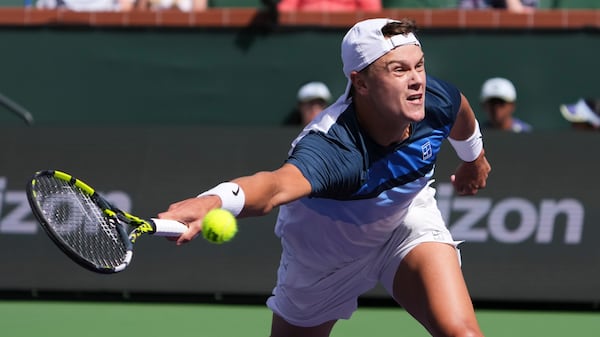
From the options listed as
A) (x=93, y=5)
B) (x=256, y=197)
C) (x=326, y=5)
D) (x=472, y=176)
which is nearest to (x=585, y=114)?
(x=326, y=5)

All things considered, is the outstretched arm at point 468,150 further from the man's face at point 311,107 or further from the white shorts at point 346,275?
the man's face at point 311,107

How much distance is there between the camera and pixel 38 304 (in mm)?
9328

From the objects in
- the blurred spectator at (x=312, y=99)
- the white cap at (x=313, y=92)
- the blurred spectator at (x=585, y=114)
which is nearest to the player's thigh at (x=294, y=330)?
the blurred spectator at (x=312, y=99)

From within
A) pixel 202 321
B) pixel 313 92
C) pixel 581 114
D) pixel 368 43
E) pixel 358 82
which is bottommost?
pixel 202 321

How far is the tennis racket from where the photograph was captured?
14.3ft

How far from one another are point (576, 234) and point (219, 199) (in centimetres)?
554

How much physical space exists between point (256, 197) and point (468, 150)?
208cm

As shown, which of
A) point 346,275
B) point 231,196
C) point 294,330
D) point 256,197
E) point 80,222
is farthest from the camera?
point 294,330

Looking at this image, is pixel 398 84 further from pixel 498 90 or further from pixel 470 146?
pixel 498 90

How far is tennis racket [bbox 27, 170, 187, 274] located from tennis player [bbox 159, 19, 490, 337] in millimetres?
590

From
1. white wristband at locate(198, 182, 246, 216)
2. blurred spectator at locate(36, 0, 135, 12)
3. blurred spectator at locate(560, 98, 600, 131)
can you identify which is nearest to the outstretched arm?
white wristband at locate(198, 182, 246, 216)

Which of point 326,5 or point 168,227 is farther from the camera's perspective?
point 326,5

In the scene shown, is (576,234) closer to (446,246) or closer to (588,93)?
(588,93)

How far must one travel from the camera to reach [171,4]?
1132 centimetres
